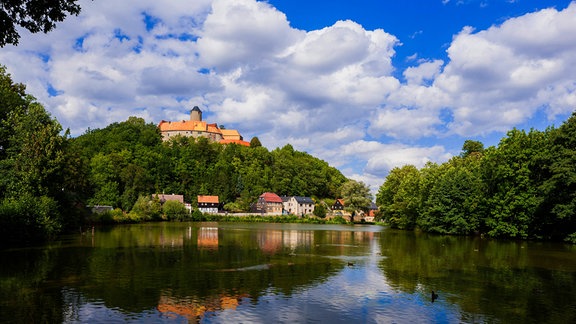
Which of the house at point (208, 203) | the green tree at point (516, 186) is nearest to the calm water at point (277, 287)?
the green tree at point (516, 186)

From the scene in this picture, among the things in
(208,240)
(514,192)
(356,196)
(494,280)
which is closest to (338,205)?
(356,196)

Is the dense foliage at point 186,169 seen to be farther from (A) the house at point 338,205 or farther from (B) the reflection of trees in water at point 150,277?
(B) the reflection of trees in water at point 150,277

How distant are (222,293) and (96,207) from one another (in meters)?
92.1

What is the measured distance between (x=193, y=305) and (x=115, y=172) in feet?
363

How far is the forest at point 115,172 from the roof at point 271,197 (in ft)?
15.2

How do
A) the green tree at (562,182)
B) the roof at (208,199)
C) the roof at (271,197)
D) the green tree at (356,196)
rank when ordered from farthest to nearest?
the roof at (271,197), the roof at (208,199), the green tree at (356,196), the green tree at (562,182)

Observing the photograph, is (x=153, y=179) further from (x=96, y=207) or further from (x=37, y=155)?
(x=37, y=155)

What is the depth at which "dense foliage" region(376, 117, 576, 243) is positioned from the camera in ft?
166

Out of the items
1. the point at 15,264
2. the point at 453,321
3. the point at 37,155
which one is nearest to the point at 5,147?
the point at 37,155

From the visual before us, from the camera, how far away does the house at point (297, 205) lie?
156 m

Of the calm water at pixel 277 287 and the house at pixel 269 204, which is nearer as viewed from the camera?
the calm water at pixel 277 287

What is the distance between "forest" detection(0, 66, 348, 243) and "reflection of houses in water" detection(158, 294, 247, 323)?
28.6m

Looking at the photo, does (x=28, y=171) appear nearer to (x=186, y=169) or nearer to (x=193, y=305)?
(x=193, y=305)

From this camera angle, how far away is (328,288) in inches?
947
